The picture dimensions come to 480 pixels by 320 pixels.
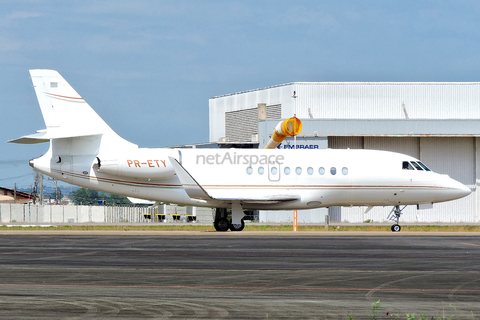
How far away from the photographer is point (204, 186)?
3125 centimetres

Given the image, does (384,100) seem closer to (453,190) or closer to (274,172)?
(453,190)

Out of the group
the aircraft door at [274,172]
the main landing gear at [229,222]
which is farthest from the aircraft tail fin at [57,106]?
the aircraft door at [274,172]

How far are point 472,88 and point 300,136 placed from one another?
17.7 meters

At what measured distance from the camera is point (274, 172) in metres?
31.6

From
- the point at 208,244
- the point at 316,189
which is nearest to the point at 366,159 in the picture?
the point at 316,189

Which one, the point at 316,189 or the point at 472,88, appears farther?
the point at 472,88

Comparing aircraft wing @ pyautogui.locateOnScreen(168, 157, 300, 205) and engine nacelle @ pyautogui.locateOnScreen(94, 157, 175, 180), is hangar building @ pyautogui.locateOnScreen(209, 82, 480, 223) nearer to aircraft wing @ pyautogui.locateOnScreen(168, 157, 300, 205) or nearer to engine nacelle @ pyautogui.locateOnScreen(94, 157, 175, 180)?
aircraft wing @ pyautogui.locateOnScreen(168, 157, 300, 205)

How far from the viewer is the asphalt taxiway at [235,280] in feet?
35.2

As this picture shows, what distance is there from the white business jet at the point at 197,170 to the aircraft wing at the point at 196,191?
0.15 ft

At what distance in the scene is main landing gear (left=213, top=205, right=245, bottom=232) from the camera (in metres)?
31.5

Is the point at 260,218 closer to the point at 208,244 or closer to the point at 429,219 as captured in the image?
the point at 429,219

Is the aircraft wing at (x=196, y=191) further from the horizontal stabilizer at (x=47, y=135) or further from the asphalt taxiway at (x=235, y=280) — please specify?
the asphalt taxiway at (x=235, y=280)

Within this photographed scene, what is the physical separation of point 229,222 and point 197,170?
3146 millimetres

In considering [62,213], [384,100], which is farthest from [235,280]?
[62,213]
